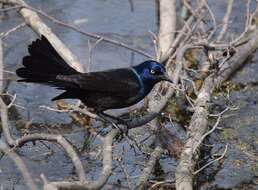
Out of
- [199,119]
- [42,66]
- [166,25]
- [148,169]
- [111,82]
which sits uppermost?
[166,25]

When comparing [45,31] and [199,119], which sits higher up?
[45,31]

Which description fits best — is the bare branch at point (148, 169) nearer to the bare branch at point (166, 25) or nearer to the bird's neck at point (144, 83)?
the bird's neck at point (144, 83)

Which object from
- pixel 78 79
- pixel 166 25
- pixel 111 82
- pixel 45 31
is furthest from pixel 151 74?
pixel 166 25

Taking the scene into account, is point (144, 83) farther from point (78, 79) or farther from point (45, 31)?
point (45, 31)

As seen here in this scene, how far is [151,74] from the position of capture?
5051 millimetres

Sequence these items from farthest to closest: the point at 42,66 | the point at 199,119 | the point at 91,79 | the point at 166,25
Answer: the point at 166,25
the point at 199,119
the point at 91,79
the point at 42,66

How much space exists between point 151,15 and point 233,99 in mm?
1919

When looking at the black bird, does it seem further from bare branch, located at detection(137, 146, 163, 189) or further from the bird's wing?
bare branch, located at detection(137, 146, 163, 189)

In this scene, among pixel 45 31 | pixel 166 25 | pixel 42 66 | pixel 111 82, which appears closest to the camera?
pixel 42 66

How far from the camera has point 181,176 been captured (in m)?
4.85

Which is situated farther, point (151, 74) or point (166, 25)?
point (166, 25)

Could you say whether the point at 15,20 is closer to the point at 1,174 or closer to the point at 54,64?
the point at 1,174

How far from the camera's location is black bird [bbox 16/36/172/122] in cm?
470

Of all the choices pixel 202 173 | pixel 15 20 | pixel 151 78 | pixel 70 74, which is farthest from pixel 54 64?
pixel 15 20
